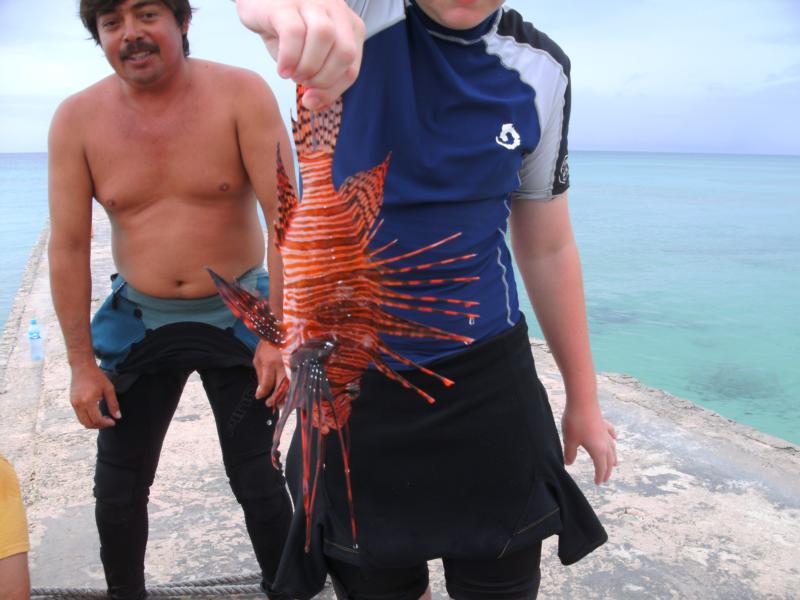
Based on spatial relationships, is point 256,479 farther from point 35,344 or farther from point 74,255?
point 35,344

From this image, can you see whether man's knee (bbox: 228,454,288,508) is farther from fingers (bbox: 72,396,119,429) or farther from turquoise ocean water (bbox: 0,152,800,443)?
turquoise ocean water (bbox: 0,152,800,443)

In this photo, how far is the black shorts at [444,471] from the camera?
146 cm

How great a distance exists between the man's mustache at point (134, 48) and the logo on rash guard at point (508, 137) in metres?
1.22

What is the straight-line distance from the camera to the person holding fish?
1087mm

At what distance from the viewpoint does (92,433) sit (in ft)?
13.8

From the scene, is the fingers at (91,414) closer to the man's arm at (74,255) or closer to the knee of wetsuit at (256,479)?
the man's arm at (74,255)

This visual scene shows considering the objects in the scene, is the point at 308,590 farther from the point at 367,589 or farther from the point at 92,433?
the point at 92,433

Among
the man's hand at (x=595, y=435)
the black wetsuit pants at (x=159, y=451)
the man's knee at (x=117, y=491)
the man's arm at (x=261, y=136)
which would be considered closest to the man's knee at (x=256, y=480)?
the black wetsuit pants at (x=159, y=451)

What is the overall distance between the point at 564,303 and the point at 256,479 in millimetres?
1288

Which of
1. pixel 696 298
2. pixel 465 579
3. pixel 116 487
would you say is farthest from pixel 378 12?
pixel 696 298

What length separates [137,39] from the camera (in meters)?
2.13

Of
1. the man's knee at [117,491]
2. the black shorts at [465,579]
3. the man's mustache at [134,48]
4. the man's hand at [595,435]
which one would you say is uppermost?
the man's mustache at [134,48]

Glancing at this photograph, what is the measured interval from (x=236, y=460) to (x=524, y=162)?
1482 millimetres

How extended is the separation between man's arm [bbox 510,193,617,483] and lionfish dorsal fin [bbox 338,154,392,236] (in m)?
0.62
